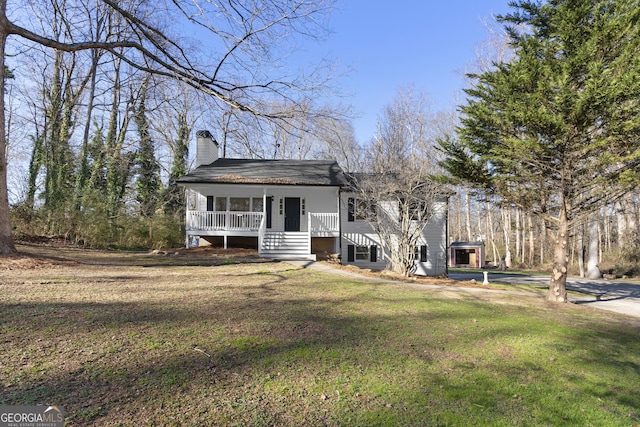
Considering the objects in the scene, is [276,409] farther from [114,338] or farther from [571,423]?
[571,423]

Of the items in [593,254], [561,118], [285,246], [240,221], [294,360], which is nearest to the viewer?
[294,360]

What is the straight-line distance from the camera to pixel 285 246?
1577cm

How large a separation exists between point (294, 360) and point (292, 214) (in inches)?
577

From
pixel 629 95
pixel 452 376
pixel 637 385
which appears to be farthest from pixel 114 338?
pixel 629 95

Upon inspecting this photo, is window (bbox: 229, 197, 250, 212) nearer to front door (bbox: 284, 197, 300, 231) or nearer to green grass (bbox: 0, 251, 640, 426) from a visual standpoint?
front door (bbox: 284, 197, 300, 231)

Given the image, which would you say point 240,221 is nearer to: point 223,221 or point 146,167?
point 223,221

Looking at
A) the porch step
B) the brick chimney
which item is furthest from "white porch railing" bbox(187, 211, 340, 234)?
the brick chimney

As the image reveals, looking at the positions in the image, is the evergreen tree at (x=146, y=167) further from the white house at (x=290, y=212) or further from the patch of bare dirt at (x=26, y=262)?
the patch of bare dirt at (x=26, y=262)

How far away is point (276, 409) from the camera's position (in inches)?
110

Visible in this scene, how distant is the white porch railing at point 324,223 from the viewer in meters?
17.0

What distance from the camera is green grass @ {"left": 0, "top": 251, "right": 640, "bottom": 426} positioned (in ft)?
9.20

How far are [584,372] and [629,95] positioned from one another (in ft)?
20.4

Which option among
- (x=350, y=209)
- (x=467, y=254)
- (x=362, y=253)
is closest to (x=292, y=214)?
(x=350, y=209)

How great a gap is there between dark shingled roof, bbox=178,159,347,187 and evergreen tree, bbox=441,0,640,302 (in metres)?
8.53
